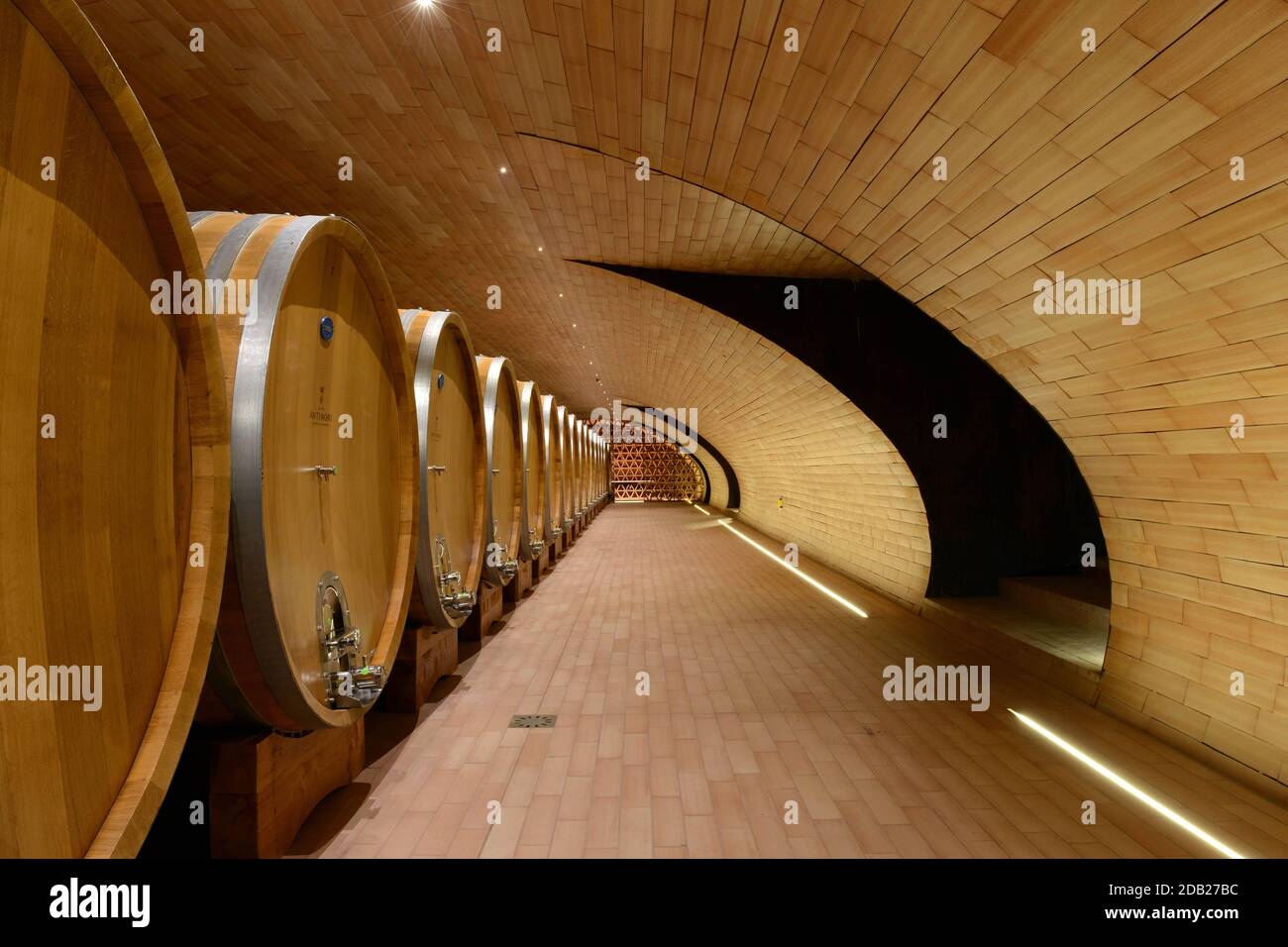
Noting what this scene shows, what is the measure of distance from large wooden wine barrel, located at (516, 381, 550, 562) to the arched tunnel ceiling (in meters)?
1.97

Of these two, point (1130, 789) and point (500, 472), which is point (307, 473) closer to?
point (500, 472)

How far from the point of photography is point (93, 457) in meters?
1.02

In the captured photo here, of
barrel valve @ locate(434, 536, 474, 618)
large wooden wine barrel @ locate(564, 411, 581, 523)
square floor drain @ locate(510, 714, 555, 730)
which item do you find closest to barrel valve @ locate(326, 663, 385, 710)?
barrel valve @ locate(434, 536, 474, 618)

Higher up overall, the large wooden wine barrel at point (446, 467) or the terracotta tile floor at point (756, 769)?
the large wooden wine barrel at point (446, 467)

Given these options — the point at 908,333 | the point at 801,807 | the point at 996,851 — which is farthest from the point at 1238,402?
the point at 908,333

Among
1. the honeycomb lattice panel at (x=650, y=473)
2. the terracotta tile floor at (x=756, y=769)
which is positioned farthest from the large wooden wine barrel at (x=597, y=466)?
the terracotta tile floor at (x=756, y=769)

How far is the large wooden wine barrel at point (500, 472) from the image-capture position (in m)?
3.99

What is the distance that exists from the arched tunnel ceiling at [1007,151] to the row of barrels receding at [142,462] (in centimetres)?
201

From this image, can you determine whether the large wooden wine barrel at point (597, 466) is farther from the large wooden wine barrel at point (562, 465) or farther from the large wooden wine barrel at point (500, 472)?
the large wooden wine barrel at point (500, 472)

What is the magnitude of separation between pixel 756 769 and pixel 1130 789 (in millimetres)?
1694

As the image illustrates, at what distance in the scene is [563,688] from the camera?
159 inches

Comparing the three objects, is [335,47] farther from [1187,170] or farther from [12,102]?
[1187,170]

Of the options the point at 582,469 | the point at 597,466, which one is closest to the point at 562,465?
the point at 582,469
